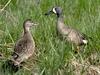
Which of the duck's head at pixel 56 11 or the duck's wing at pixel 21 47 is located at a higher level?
the duck's head at pixel 56 11

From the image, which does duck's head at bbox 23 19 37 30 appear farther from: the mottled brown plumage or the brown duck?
the mottled brown plumage

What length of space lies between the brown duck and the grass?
178 mm

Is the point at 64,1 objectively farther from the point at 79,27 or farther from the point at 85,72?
the point at 85,72

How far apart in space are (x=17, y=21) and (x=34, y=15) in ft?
1.20

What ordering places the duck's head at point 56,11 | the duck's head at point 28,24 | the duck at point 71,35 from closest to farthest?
1. the duck's head at point 28,24
2. the duck at point 71,35
3. the duck's head at point 56,11

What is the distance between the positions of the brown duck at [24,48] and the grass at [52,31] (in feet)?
0.58

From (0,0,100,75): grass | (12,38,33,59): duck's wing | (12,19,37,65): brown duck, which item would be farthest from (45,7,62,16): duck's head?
(12,38,33,59): duck's wing

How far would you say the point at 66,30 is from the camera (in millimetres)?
10273

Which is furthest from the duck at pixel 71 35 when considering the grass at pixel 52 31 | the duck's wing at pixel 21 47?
the duck's wing at pixel 21 47

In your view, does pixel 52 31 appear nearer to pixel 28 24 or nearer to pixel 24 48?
pixel 28 24

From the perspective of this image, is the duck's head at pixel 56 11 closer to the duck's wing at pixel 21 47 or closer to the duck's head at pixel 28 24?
the duck's head at pixel 28 24

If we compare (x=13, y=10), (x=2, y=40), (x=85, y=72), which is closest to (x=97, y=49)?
(x=85, y=72)

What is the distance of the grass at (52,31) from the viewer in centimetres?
915

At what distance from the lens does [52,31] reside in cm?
1034
